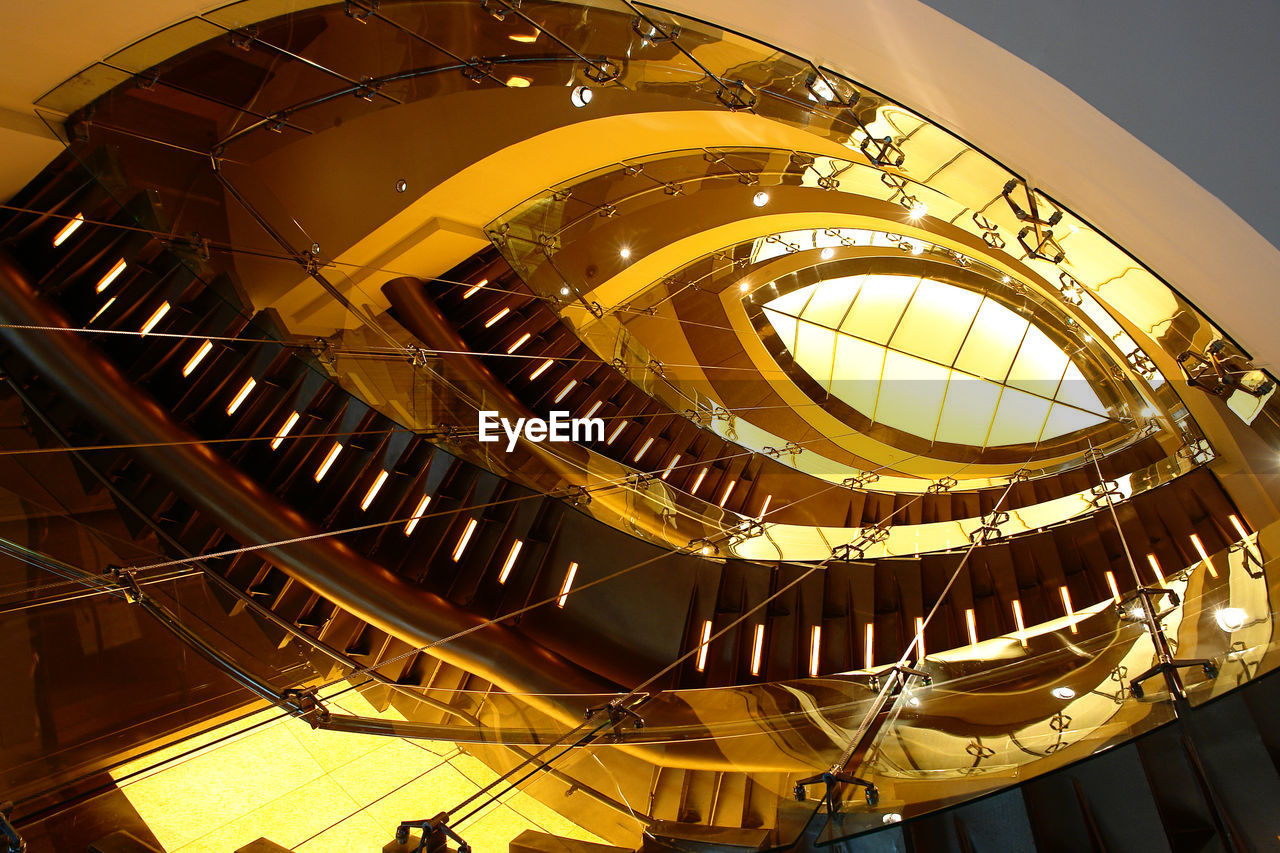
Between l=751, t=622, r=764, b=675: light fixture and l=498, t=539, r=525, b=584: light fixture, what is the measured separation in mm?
1876

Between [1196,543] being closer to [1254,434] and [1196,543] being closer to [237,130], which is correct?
[1254,434]

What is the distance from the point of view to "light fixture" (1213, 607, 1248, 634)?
2.14 metres

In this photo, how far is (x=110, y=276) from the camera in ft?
14.4

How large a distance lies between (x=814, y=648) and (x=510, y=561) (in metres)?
2.45

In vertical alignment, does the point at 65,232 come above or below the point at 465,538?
above

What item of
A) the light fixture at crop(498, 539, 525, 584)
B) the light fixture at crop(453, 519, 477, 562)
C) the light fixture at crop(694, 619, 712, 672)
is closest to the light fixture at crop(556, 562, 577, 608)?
the light fixture at crop(498, 539, 525, 584)

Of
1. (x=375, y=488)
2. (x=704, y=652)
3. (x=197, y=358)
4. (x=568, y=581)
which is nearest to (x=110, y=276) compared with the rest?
(x=197, y=358)

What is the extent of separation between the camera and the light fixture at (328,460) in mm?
4652

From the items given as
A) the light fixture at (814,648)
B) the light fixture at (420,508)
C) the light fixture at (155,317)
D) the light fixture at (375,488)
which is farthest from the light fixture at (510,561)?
the light fixture at (155,317)

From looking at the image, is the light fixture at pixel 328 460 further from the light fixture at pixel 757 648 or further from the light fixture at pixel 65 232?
the light fixture at pixel 757 648

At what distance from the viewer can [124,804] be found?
6.76 ft

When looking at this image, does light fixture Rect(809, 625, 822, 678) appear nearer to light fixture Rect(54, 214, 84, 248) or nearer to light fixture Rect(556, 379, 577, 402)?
light fixture Rect(556, 379, 577, 402)

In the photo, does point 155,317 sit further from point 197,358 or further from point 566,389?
point 566,389

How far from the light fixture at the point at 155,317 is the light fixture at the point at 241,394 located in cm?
58
